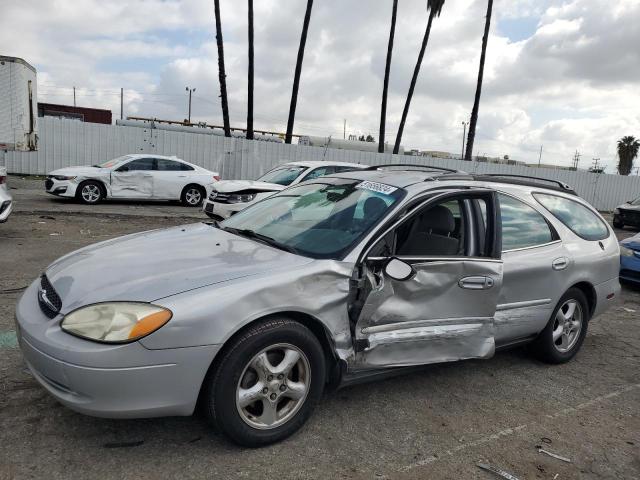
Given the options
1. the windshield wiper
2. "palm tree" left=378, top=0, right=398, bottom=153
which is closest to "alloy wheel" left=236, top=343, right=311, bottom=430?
the windshield wiper

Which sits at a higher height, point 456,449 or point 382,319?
point 382,319

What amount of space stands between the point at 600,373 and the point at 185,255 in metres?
3.52

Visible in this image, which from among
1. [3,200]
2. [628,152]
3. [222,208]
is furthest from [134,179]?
[628,152]

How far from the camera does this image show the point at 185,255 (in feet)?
9.87

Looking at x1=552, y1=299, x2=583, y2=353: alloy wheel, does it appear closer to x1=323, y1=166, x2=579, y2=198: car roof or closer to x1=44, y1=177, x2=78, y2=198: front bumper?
x1=323, y1=166, x2=579, y2=198: car roof

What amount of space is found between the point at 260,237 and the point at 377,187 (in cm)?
89

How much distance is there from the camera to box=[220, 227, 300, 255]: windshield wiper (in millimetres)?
3133

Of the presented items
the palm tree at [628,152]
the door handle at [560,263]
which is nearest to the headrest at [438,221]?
the door handle at [560,263]

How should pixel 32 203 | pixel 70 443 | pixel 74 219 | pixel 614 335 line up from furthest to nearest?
1. pixel 32 203
2. pixel 74 219
3. pixel 614 335
4. pixel 70 443

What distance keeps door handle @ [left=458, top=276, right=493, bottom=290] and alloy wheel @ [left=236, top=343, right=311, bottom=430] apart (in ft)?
4.04

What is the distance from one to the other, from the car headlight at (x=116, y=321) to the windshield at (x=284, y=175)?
7.93 m

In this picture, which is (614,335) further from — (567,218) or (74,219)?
(74,219)

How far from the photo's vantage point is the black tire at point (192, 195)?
14.2 m

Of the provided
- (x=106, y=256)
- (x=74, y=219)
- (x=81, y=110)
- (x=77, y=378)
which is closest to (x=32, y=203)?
(x=74, y=219)
